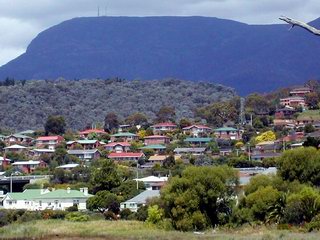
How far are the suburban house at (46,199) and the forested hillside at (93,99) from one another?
189ft

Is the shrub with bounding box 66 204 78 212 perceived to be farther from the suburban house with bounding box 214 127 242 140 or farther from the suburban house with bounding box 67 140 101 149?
the suburban house with bounding box 214 127 242 140

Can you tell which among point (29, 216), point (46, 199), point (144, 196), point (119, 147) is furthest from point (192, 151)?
point (29, 216)

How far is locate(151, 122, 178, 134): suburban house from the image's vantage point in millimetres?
86875

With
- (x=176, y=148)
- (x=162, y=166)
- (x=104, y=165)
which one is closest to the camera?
(x=104, y=165)

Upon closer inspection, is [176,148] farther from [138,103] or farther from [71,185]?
[138,103]

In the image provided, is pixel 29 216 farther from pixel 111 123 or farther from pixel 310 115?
pixel 111 123

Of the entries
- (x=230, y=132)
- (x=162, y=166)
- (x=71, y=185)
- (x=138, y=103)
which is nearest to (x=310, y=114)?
(x=230, y=132)

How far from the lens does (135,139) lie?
85875 millimetres

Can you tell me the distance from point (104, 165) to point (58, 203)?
417 centimetres

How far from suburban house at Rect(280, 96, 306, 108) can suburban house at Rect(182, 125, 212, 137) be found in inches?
455

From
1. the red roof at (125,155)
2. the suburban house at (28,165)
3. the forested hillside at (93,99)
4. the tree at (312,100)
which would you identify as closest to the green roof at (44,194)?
the suburban house at (28,165)

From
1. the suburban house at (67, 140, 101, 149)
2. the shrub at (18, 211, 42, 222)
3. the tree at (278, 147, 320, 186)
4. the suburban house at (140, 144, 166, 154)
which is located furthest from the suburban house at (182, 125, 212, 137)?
the tree at (278, 147, 320, 186)

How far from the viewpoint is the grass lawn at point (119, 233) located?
1188 inches

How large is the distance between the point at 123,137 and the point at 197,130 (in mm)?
6914
